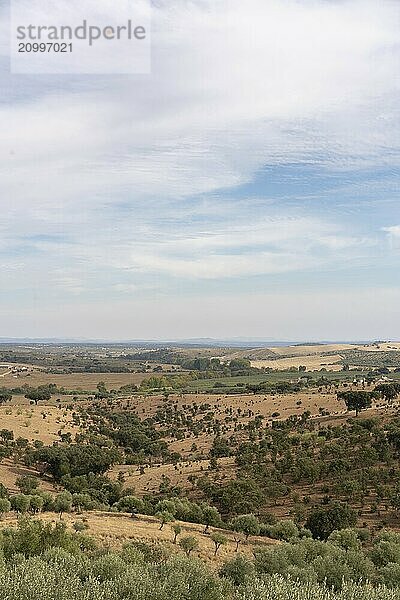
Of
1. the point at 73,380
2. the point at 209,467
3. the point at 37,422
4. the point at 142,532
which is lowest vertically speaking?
the point at 73,380

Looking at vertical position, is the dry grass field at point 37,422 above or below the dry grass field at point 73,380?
above

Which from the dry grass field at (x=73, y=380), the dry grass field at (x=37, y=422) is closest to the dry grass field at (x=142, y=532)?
the dry grass field at (x=37, y=422)

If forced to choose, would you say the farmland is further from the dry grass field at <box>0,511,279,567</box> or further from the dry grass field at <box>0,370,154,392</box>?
the dry grass field at <box>0,370,154,392</box>

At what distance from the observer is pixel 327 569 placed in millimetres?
26078

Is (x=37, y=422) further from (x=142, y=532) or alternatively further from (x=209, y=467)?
(x=142, y=532)

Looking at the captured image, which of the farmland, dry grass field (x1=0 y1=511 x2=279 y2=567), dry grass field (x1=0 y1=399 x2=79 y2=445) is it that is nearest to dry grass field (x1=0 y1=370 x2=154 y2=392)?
the farmland

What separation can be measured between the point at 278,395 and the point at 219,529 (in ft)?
219

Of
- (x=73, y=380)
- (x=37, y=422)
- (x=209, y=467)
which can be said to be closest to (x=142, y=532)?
(x=209, y=467)

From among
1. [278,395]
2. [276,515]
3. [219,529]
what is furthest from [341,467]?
[278,395]

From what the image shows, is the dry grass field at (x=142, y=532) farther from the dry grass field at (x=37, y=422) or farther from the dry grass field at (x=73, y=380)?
the dry grass field at (x=73, y=380)

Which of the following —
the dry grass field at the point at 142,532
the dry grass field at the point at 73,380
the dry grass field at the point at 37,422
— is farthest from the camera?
the dry grass field at the point at 73,380

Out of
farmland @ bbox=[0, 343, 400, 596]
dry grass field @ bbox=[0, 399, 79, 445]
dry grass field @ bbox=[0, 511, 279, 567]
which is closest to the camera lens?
dry grass field @ bbox=[0, 511, 279, 567]

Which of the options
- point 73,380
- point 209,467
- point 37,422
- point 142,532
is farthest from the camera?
point 73,380

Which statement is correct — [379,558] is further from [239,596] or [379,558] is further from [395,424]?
[395,424]
